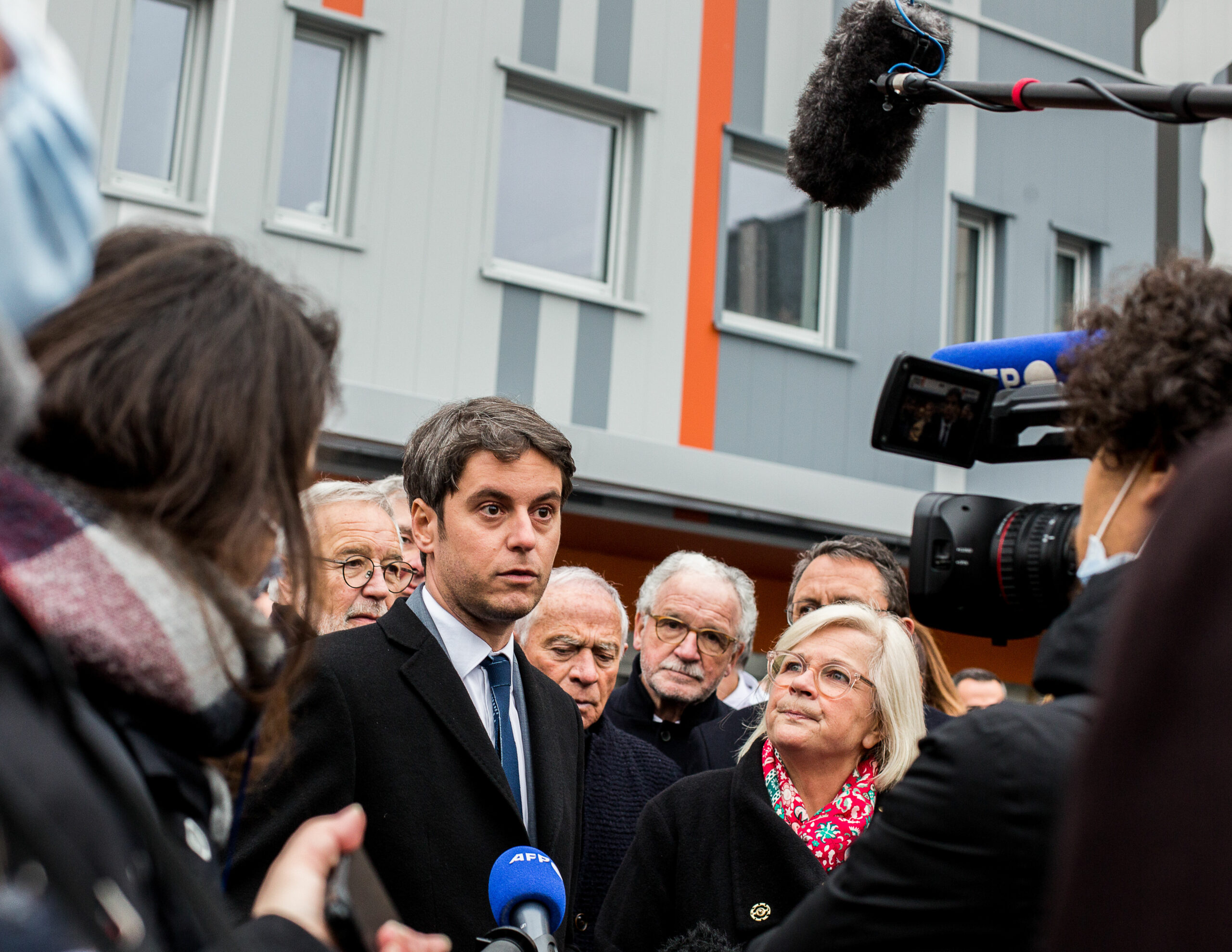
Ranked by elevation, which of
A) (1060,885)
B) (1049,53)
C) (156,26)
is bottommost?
(1060,885)

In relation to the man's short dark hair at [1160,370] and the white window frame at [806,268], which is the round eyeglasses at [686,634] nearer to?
the man's short dark hair at [1160,370]

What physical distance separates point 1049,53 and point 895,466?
11.9 feet

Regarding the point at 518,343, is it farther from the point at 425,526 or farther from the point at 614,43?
the point at 425,526

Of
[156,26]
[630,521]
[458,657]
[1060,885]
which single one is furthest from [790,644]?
[156,26]

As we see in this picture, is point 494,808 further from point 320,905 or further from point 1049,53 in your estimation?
point 1049,53

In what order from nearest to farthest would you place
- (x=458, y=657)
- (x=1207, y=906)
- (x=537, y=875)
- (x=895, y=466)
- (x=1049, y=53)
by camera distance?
→ 1. (x=1207, y=906)
2. (x=537, y=875)
3. (x=458, y=657)
4. (x=895, y=466)
5. (x=1049, y=53)

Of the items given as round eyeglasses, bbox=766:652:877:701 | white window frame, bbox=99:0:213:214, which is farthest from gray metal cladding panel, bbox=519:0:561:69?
round eyeglasses, bbox=766:652:877:701

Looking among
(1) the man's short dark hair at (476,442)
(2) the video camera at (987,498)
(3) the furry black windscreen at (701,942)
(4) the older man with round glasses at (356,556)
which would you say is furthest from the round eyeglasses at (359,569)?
(2) the video camera at (987,498)

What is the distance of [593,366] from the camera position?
8.70m

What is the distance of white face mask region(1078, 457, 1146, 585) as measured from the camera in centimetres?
164

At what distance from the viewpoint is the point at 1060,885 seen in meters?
1.17

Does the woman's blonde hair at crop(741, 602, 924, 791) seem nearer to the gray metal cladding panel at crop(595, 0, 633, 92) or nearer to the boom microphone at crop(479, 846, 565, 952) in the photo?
the boom microphone at crop(479, 846, 565, 952)

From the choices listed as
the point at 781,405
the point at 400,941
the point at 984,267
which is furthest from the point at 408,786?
the point at 984,267

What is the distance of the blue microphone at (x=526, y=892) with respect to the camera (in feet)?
7.47
